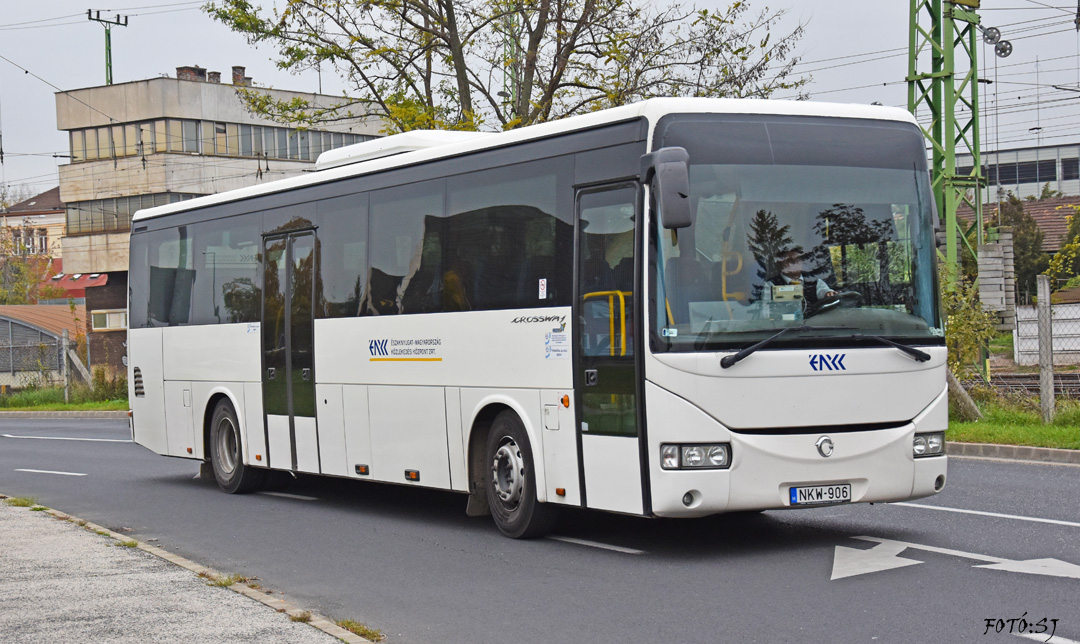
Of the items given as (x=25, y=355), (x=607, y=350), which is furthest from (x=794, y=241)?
(x=25, y=355)

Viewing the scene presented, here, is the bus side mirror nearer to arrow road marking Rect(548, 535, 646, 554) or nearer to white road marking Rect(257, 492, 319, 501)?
arrow road marking Rect(548, 535, 646, 554)

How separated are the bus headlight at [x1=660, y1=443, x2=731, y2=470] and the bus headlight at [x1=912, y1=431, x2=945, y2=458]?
1516 millimetres

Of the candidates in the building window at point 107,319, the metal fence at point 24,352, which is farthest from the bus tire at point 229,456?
the building window at point 107,319

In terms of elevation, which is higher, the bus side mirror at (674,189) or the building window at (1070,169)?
the building window at (1070,169)

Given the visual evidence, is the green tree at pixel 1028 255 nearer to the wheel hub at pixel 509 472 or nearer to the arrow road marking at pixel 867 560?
the wheel hub at pixel 509 472

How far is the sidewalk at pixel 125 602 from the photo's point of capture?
7.53 meters

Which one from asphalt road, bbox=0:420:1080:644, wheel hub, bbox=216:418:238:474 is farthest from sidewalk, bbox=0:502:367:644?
wheel hub, bbox=216:418:238:474

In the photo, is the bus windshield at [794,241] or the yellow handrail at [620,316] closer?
the bus windshield at [794,241]

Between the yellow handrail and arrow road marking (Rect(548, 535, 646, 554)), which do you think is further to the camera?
arrow road marking (Rect(548, 535, 646, 554))

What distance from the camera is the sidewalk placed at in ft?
24.7

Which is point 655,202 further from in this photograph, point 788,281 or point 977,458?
point 977,458

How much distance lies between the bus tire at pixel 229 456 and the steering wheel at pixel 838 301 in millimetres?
8340

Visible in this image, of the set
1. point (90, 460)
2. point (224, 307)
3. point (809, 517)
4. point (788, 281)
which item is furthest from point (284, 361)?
point (90, 460)

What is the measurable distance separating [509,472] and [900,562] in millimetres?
3413
